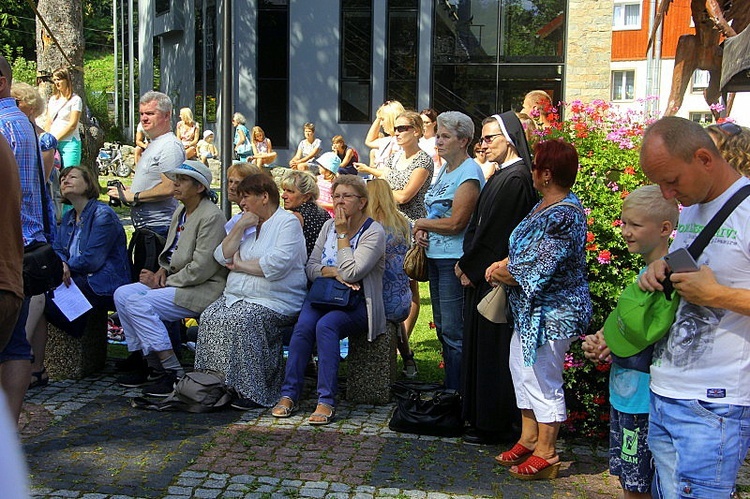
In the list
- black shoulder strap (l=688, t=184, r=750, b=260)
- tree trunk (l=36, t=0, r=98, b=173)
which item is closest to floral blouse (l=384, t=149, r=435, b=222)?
tree trunk (l=36, t=0, r=98, b=173)

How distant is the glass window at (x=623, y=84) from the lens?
47031 millimetres

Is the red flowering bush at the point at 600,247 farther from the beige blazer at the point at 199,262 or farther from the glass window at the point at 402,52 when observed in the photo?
the glass window at the point at 402,52

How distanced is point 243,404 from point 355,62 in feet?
65.6

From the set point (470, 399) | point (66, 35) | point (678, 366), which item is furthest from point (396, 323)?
point (66, 35)

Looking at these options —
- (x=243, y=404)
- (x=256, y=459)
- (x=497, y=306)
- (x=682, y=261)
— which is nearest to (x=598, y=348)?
(x=682, y=261)

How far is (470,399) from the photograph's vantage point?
5746 mm

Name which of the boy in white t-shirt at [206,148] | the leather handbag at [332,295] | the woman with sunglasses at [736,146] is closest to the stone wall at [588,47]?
the boy in white t-shirt at [206,148]

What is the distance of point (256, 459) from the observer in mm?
5289

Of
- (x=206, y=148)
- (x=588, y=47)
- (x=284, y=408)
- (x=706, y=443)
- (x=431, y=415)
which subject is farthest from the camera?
(x=588, y=47)

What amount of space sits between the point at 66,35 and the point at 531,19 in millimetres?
16021

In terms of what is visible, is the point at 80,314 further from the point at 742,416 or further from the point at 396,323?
the point at 742,416

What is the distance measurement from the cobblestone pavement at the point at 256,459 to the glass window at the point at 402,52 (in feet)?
63.0

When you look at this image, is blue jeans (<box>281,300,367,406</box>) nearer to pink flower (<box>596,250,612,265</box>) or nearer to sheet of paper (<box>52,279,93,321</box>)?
sheet of paper (<box>52,279,93,321</box>)

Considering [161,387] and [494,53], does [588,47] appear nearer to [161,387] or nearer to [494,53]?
[494,53]
